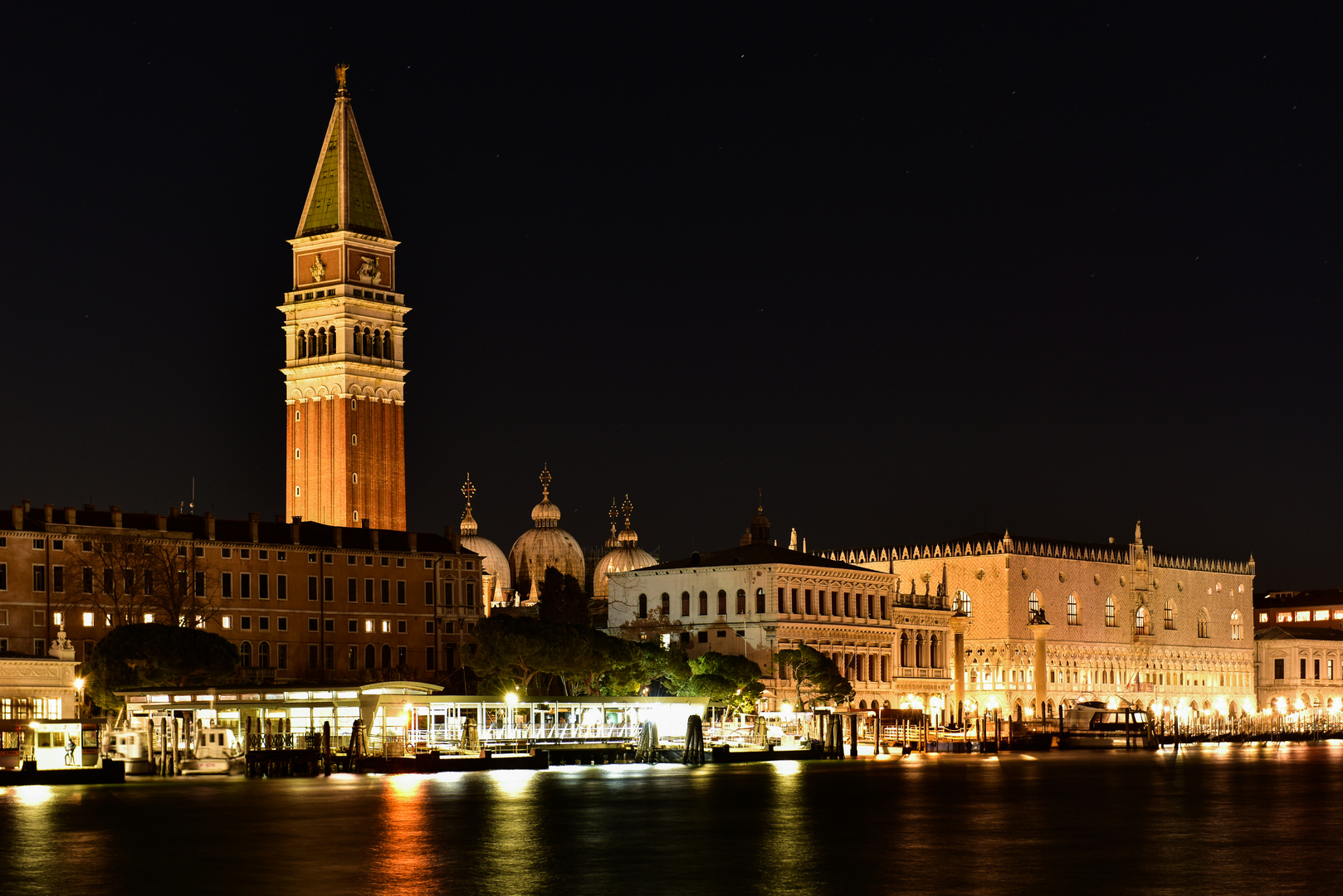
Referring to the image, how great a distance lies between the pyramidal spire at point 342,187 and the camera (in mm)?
127812

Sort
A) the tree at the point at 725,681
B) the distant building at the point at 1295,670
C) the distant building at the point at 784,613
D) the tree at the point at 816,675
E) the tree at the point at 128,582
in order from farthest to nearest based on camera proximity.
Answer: the distant building at the point at 1295,670 < the distant building at the point at 784,613 < the tree at the point at 816,675 < the tree at the point at 725,681 < the tree at the point at 128,582

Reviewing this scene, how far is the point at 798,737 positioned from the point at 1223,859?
178ft

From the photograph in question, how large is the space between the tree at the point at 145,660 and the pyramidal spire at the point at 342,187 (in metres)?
51.3

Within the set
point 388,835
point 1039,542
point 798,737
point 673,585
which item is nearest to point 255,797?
point 388,835

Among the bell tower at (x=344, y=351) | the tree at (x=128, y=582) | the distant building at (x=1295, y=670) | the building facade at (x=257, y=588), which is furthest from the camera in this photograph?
the distant building at (x=1295, y=670)

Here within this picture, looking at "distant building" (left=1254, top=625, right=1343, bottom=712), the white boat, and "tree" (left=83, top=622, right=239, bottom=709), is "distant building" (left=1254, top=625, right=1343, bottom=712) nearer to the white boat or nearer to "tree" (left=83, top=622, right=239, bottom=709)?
"tree" (left=83, top=622, right=239, bottom=709)

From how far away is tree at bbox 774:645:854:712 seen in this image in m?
101

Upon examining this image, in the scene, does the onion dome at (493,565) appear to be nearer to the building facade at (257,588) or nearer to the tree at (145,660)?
the building facade at (257,588)

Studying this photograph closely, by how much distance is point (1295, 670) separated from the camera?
151625mm

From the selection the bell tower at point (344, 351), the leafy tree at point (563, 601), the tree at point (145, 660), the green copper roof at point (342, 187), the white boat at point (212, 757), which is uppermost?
the green copper roof at point (342, 187)

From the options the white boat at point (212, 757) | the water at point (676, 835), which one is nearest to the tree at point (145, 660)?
the white boat at point (212, 757)

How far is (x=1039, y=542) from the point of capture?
435ft

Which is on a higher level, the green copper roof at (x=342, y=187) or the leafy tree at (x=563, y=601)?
the green copper roof at (x=342, y=187)

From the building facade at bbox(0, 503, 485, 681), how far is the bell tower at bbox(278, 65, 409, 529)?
1725cm
